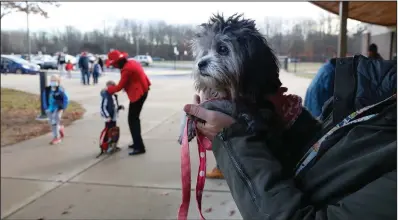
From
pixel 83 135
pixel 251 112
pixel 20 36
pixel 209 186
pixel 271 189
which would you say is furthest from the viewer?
pixel 20 36

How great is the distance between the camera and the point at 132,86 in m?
6.13

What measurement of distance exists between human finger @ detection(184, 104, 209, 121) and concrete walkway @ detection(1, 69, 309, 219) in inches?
81.9

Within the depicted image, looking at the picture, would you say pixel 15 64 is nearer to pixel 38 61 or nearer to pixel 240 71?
pixel 38 61

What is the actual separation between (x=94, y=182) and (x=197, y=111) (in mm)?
3880

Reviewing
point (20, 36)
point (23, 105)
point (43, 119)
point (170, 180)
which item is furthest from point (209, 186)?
point (20, 36)

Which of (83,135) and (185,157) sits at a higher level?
(185,157)

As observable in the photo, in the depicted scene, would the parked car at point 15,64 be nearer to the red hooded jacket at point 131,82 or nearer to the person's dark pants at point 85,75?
the person's dark pants at point 85,75

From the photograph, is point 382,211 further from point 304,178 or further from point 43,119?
point 43,119

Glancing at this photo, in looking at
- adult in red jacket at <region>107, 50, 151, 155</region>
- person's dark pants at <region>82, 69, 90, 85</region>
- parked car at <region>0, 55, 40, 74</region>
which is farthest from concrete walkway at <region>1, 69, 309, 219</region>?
parked car at <region>0, 55, 40, 74</region>

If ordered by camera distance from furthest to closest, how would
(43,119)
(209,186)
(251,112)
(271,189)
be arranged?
(43,119), (209,186), (251,112), (271,189)

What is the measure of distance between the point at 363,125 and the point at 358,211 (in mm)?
271

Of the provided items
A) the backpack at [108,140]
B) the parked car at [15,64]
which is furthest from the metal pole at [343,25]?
the parked car at [15,64]

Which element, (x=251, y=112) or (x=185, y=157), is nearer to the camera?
(x=251, y=112)

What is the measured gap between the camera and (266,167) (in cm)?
115
